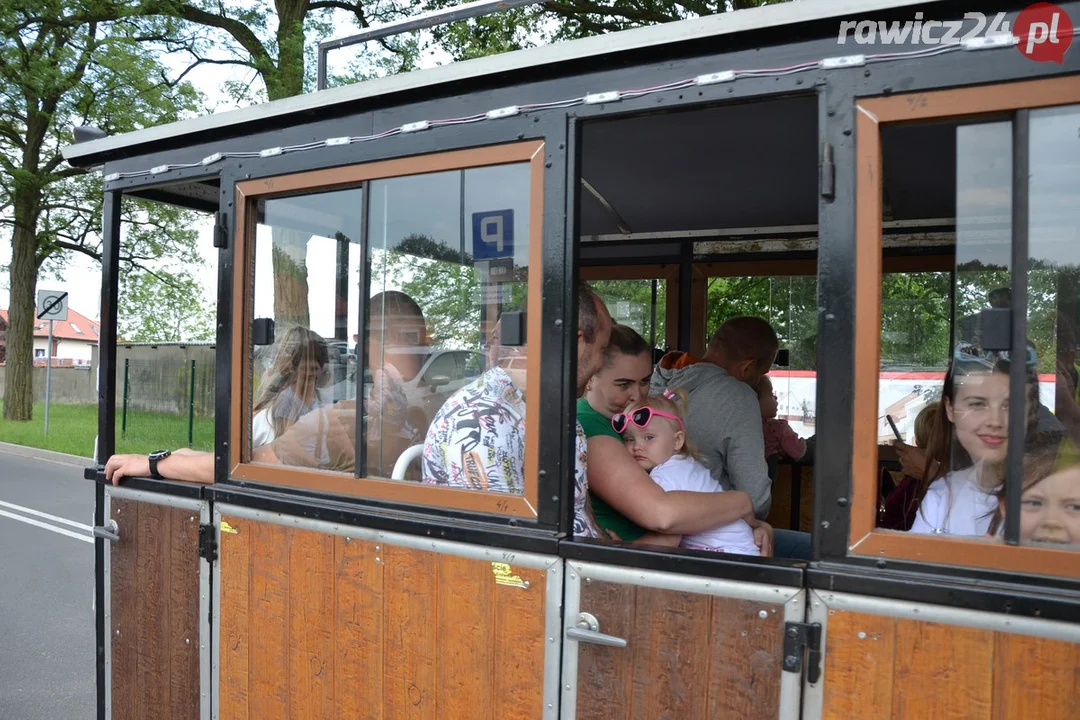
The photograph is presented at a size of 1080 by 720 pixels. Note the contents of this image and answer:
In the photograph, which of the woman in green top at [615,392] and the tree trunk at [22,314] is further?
the tree trunk at [22,314]

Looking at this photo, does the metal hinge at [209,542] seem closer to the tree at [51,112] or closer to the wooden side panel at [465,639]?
the wooden side panel at [465,639]

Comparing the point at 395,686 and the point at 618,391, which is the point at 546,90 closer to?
the point at 618,391

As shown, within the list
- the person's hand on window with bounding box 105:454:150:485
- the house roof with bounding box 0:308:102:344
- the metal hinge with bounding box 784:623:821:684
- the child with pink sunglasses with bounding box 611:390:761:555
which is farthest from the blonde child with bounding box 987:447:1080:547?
the house roof with bounding box 0:308:102:344

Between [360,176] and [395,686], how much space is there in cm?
142

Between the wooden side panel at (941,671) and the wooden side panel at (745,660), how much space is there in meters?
0.24

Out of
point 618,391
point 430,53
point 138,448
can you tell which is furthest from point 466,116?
point 138,448

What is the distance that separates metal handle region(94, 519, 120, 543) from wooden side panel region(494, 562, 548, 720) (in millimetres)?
1713

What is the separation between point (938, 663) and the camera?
1659 mm

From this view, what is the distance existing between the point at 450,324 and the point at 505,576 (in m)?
0.70

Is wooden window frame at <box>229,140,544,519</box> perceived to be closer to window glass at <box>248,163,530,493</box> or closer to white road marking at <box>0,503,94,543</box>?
window glass at <box>248,163,530,493</box>

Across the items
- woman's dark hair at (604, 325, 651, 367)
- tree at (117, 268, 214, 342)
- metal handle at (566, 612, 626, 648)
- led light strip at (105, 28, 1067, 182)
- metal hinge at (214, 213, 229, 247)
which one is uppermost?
tree at (117, 268, 214, 342)

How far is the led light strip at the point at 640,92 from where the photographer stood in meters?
1.66

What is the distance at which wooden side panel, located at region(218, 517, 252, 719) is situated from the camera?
265cm

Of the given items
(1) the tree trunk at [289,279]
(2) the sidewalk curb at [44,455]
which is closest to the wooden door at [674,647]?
(1) the tree trunk at [289,279]
